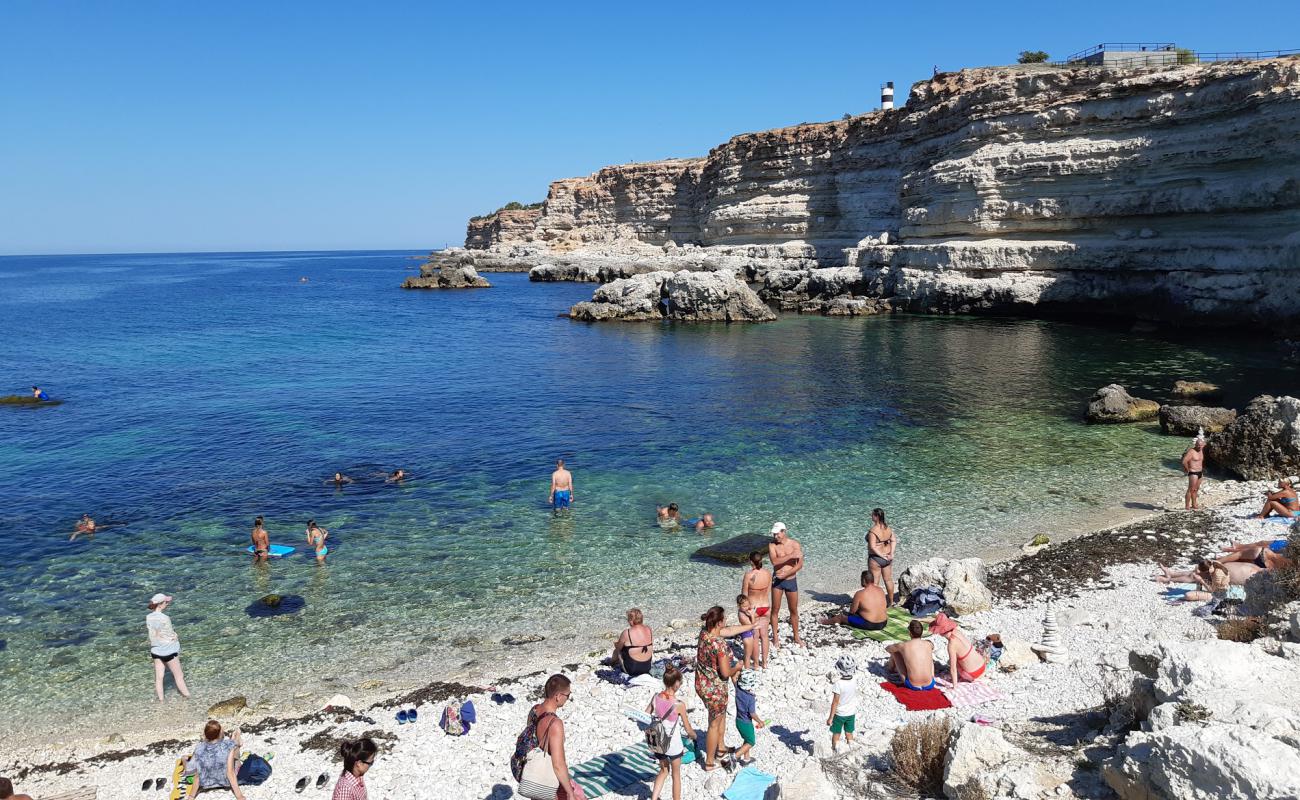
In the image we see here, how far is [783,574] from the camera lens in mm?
11078

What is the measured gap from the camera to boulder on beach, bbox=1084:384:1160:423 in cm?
2292

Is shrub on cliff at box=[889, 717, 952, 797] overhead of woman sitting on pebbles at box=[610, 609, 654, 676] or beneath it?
overhead

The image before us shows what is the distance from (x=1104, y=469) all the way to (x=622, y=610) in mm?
13023

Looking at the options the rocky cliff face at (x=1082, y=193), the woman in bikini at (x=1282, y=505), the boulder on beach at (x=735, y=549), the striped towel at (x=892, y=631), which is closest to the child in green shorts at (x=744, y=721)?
the striped towel at (x=892, y=631)

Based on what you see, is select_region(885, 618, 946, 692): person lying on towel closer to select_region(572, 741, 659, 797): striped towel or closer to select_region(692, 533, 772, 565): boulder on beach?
select_region(572, 741, 659, 797): striped towel

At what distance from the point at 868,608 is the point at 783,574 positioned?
1.35 m

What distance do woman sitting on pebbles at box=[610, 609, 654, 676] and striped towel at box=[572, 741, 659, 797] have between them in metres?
1.77

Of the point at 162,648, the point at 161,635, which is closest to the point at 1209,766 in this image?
the point at 161,635

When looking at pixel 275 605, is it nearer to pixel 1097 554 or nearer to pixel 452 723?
pixel 452 723

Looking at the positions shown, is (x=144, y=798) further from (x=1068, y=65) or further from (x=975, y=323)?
(x=1068, y=65)

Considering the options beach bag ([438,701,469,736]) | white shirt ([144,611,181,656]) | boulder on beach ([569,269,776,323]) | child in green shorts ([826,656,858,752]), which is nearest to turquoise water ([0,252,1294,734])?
white shirt ([144,611,181,656])

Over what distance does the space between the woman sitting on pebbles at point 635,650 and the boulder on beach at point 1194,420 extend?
18131mm

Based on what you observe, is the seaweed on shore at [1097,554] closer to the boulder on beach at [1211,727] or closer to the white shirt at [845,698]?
the white shirt at [845,698]

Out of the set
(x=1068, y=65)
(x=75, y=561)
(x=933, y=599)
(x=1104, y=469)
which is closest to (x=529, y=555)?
(x=933, y=599)
